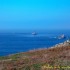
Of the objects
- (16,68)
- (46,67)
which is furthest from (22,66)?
(46,67)

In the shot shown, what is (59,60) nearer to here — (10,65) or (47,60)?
(47,60)

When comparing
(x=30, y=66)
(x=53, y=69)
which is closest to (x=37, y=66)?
(x=30, y=66)

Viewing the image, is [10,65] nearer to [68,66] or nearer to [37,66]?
[37,66]

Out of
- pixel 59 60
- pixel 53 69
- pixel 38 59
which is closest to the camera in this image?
Answer: pixel 53 69

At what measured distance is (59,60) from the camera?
19.9 m

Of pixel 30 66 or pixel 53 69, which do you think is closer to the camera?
pixel 53 69

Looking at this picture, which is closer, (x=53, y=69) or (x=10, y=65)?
(x=53, y=69)

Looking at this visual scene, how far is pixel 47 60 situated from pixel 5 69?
9.68 ft

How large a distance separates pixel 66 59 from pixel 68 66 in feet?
6.92

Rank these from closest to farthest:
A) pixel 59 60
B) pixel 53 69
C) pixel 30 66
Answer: pixel 53 69, pixel 30 66, pixel 59 60

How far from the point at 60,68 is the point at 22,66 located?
2.52m

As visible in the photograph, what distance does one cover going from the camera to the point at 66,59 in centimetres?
2027

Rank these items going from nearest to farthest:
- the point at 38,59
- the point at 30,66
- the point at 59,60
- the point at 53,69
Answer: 1. the point at 53,69
2. the point at 30,66
3. the point at 59,60
4. the point at 38,59

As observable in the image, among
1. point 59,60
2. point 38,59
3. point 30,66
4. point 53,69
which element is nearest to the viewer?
point 53,69
